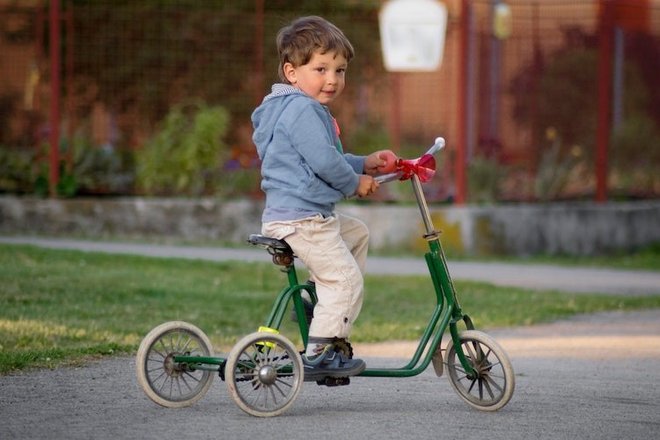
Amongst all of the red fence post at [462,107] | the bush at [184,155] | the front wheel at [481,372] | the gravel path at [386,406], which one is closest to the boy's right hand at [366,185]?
the front wheel at [481,372]

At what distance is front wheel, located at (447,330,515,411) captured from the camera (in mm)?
6023

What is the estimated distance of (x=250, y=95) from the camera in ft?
53.4

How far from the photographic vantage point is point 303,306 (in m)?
6.07

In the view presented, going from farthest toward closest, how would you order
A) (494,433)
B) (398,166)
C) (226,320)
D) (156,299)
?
(156,299), (226,320), (398,166), (494,433)

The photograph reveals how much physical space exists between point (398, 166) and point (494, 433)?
47.0 inches

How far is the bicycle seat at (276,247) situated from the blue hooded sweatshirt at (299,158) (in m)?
0.11

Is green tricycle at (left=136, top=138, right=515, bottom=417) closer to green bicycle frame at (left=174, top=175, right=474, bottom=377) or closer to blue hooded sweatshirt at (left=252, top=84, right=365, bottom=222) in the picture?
green bicycle frame at (left=174, top=175, right=474, bottom=377)

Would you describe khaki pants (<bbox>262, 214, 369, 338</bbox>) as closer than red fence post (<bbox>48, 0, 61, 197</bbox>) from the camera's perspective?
Yes

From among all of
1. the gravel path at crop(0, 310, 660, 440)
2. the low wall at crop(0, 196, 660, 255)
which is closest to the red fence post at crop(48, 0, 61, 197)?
the low wall at crop(0, 196, 660, 255)

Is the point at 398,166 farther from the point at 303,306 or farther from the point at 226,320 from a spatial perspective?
the point at 226,320

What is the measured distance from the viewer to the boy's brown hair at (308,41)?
19.5 ft

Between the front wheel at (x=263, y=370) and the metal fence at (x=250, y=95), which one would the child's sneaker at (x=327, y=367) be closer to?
the front wheel at (x=263, y=370)

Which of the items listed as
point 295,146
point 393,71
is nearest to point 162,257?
point 393,71

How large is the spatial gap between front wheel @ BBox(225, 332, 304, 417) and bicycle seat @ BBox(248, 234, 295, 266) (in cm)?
33
